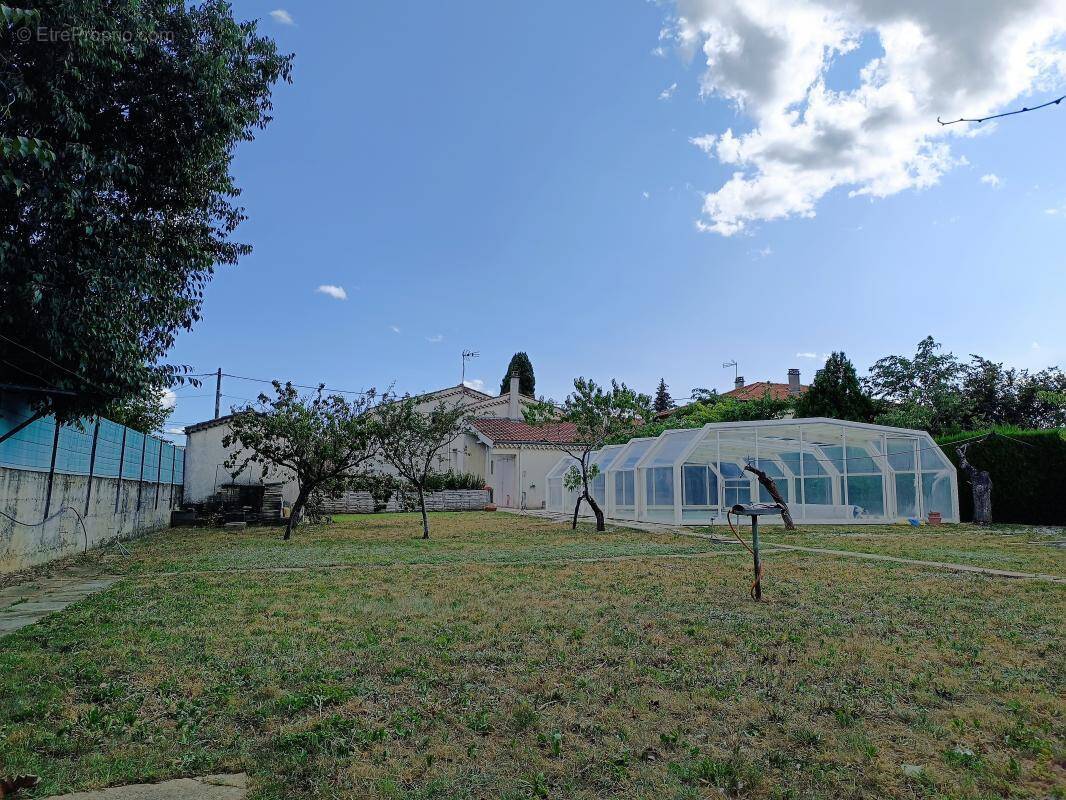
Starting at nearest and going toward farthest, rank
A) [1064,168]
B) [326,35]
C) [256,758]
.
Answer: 1. [256,758]
2. [1064,168]
3. [326,35]

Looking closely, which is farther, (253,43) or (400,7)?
(400,7)

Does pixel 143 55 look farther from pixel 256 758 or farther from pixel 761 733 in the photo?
pixel 761 733

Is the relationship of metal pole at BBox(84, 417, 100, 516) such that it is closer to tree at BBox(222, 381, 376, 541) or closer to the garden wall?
tree at BBox(222, 381, 376, 541)

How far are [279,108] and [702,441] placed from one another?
1460cm

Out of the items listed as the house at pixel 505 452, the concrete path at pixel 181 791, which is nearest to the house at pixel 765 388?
the house at pixel 505 452

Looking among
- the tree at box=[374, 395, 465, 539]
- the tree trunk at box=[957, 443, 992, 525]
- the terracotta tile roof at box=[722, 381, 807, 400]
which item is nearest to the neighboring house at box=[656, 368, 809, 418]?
the terracotta tile roof at box=[722, 381, 807, 400]

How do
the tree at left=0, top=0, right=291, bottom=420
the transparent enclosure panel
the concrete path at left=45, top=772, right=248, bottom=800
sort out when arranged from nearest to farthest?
the concrete path at left=45, top=772, right=248, bottom=800 < the tree at left=0, top=0, right=291, bottom=420 < the transparent enclosure panel

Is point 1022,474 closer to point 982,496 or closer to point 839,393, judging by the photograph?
point 982,496

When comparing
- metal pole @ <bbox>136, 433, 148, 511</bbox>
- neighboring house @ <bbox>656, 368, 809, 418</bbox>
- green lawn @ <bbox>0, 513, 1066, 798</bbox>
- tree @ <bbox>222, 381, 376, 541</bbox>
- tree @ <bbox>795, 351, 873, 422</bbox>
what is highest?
neighboring house @ <bbox>656, 368, 809, 418</bbox>

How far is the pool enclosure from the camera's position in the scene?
66.2 feet

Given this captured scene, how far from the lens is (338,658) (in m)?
4.86

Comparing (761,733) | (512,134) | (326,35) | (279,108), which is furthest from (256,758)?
(512,134)

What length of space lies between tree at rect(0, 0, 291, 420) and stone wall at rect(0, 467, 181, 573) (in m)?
1.37

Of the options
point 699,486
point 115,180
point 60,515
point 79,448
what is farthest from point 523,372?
point 115,180
